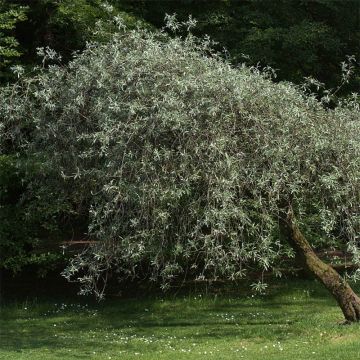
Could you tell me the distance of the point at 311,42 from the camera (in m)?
14.2

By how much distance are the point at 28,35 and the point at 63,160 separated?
784 cm

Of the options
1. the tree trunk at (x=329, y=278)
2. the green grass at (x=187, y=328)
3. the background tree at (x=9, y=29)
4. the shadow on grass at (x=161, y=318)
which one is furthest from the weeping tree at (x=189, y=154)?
the background tree at (x=9, y=29)

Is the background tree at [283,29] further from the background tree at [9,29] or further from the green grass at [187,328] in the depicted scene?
the green grass at [187,328]

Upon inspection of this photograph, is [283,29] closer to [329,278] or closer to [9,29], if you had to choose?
[9,29]

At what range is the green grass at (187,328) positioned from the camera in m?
8.38

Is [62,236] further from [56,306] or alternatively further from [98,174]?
[98,174]

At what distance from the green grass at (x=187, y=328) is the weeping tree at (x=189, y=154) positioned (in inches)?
42.0

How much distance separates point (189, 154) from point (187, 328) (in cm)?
405

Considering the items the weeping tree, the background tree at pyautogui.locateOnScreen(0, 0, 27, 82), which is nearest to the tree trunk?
the weeping tree

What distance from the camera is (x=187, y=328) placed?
35.8 feet

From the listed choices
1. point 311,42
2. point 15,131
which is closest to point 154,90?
point 15,131

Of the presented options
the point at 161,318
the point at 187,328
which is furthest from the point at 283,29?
the point at 187,328

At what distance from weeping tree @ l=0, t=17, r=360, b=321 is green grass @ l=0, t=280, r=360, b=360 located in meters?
1.07

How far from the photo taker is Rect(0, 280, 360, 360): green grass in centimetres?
838
